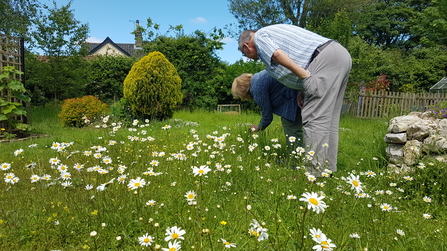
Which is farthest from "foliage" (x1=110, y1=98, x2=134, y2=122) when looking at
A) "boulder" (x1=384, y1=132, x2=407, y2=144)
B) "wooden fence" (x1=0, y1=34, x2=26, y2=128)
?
"boulder" (x1=384, y1=132, x2=407, y2=144)

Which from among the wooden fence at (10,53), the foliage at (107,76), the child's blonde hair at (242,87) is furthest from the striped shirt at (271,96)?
the foliage at (107,76)

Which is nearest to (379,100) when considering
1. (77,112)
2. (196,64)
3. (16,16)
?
(196,64)

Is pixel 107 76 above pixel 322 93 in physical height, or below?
above

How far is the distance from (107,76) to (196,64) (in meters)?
4.32

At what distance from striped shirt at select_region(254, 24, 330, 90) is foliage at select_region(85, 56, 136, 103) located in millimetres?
11193

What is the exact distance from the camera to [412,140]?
3.12 meters

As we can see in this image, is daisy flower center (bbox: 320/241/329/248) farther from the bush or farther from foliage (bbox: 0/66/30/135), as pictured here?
the bush

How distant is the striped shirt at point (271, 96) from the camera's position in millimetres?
3133

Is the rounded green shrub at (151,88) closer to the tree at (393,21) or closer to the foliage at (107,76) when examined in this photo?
the foliage at (107,76)

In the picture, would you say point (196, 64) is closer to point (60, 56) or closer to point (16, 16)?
point (60, 56)

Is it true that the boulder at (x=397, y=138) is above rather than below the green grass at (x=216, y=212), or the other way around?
above

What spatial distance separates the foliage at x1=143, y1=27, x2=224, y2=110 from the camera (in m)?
11.5

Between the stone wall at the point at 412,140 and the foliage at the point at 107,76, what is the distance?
37.9 ft

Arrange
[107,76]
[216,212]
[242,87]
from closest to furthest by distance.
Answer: [216,212], [242,87], [107,76]
